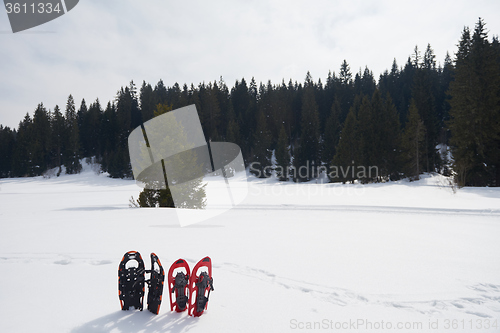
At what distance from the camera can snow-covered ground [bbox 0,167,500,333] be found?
3377 millimetres

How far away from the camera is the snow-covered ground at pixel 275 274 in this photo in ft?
11.1

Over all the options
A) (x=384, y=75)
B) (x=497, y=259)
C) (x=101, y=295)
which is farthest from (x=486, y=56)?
(x=384, y=75)

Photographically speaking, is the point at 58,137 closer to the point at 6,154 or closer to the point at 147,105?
the point at 6,154

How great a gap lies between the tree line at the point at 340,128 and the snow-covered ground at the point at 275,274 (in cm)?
1837

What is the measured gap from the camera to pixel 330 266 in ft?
16.9

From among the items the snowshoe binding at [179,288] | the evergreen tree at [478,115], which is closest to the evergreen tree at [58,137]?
the snowshoe binding at [179,288]

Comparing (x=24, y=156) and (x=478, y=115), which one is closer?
(x=478, y=115)

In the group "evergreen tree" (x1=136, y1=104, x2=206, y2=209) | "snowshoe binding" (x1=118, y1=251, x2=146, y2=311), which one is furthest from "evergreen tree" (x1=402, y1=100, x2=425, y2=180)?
"snowshoe binding" (x1=118, y1=251, x2=146, y2=311)

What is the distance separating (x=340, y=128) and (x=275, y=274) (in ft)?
163

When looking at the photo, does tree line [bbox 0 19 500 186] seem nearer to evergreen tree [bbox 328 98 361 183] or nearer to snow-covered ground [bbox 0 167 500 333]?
evergreen tree [bbox 328 98 361 183]

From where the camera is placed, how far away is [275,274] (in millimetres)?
4801

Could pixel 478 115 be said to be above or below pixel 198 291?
above

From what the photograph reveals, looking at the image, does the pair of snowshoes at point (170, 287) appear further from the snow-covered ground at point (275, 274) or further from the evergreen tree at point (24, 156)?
Answer: the evergreen tree at point (24, 156)

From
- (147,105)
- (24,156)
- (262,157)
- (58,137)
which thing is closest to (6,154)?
(24,156)
